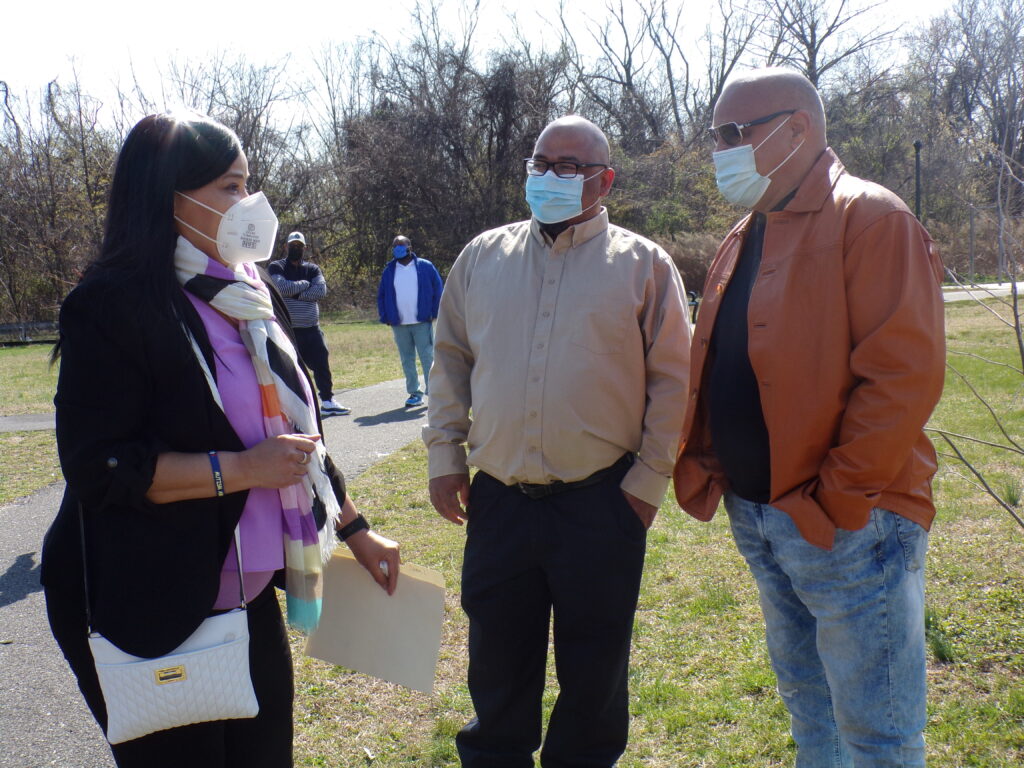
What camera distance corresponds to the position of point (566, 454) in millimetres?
2545

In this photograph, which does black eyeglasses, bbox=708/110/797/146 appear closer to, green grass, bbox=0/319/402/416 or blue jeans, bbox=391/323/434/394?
blue jeans, bbox=391/323/434/394

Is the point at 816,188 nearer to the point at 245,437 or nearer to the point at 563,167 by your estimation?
the point at 563,167

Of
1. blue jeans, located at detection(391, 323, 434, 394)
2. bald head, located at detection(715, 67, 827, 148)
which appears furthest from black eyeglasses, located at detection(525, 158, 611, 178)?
blue jeans, located at detection(391, 323, 434, 394)

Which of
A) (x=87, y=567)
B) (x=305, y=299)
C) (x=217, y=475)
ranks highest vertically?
(x=305, y=299)

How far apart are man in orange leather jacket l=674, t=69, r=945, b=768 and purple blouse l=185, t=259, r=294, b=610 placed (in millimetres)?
1215

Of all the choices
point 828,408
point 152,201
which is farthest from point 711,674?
point 152,201

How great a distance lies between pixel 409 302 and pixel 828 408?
7854 mm

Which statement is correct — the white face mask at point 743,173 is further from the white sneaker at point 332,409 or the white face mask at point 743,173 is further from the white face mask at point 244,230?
the white sneaker at point 332,409

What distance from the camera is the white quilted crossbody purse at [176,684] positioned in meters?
1.73

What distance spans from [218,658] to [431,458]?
118 centimetres

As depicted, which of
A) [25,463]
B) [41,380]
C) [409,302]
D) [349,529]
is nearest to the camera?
[349,529]

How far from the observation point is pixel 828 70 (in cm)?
3625

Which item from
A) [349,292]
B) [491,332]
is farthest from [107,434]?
[349,292]

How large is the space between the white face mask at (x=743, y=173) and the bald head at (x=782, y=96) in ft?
0.16
